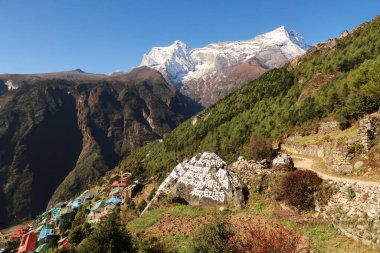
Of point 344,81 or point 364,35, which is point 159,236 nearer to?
point 344,81

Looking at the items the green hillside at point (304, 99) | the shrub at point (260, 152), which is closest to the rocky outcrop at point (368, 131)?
the shrub at point (260, 152)

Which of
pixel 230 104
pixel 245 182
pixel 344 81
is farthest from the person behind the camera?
pixel 230 104

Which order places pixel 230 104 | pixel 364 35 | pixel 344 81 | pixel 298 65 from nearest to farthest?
pixel 344 81 → pixel 364 35 → pixel 298 65 → pixel 230 104

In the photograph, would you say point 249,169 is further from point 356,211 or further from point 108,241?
point 108,241

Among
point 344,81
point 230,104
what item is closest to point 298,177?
point 344,81

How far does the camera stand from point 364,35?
63375 mm

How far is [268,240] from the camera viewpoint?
17031 mm

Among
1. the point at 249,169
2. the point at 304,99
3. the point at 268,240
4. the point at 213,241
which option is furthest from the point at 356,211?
the point at 304,99

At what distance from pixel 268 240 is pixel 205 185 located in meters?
11.8

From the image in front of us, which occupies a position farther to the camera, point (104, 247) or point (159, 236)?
point (159, 236)

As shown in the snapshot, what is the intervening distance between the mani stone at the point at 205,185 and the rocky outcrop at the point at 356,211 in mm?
7550

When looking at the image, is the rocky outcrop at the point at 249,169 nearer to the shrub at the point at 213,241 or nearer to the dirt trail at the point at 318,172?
the dirt trail at the point at 318,172

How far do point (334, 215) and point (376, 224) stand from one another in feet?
10.1

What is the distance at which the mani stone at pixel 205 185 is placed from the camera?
86.5 feet
